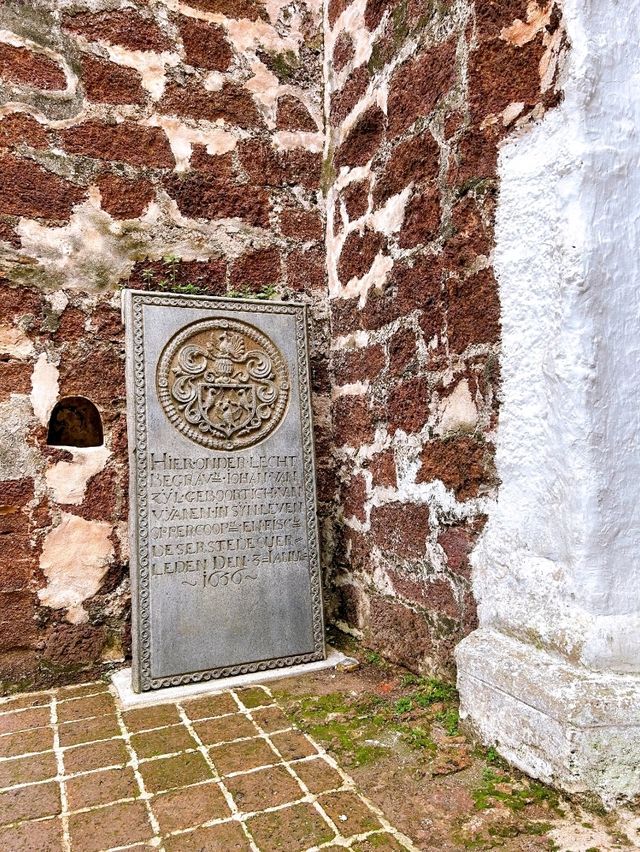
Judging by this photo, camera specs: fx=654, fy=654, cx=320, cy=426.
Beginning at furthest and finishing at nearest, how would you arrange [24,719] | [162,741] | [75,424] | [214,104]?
[214,104]
[75,424]
[24,719]
[162,741]

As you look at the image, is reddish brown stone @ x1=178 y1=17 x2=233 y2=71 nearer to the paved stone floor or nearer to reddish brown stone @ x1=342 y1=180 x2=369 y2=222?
reddish brown stone @ x1=342 y1=180 x2=369 y2=222

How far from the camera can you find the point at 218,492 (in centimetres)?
244

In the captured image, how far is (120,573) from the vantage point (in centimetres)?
251

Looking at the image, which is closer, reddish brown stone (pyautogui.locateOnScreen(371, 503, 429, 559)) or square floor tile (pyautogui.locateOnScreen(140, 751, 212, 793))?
square floor tile (pyautogui.locateOnScreen(140, 751, 212, 793))

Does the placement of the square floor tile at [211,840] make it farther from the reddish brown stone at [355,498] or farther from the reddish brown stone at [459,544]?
the reddish brown stone at [355,498]

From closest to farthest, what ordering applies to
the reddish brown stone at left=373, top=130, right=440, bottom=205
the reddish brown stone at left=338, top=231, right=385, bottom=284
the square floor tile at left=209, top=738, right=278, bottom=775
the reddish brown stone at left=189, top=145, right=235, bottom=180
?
the square floor tile at left=209, top=738, right=278, bottom=775
the reddish brown stone at left=373, top=130, right=440, bottom=205
the reddish brown stone at left=338, top=231, right=385, bottom=284
the reddish brown stone at left=189, top=145, right=235, bottom=180

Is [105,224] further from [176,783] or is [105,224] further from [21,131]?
[176,783]

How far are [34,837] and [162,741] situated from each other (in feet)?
1.53

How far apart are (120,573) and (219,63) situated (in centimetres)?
216

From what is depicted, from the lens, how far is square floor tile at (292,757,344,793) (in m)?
1.60

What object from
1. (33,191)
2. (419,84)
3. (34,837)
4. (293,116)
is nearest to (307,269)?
(293,116)

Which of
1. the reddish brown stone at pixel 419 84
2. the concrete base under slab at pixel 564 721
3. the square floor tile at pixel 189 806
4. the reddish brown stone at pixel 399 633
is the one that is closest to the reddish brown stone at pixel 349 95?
the reddish brown stone at pixel 419 84

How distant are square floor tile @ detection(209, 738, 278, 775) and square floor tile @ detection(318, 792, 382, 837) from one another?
9.7 inches

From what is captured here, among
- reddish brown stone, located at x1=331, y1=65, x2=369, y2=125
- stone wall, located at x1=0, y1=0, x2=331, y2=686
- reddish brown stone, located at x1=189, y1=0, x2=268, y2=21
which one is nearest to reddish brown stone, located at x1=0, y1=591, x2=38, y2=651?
stone wall, located at x1=0, y1=0, x2=331, y2=686
